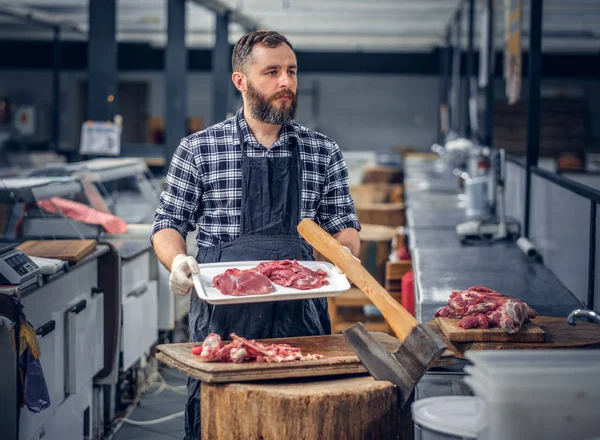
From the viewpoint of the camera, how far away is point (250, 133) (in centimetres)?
293

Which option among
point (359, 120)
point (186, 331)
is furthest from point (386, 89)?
point (186, 331)

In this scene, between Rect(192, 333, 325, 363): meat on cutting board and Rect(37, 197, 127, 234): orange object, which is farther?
Rect(37, 197, 127, 234): orange object

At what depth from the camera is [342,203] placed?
3027 mm

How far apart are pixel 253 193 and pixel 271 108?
0.28 metres

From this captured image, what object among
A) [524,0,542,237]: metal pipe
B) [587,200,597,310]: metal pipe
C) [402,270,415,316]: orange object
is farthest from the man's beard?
[524,0,542,237]: metal pipe

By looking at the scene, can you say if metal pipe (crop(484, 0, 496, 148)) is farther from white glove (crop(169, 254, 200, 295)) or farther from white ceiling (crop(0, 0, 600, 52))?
white glove (crop(169, 254, 200, 295))

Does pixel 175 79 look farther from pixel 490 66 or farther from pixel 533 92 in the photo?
pixel 533 92

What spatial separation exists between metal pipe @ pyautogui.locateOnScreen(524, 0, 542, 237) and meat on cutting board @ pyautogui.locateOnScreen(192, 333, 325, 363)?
3300 millimetres

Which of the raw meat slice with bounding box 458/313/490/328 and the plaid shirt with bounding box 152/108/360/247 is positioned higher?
the plaid shirt with bounding box 152/108/360/247

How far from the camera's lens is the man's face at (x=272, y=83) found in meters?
2.79

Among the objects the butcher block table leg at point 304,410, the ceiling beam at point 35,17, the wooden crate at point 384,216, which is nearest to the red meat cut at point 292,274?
the butcher block table leg at point 304,410

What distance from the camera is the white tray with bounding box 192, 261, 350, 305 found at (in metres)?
2.46

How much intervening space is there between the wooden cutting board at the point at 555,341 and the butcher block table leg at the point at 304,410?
35 centimetres

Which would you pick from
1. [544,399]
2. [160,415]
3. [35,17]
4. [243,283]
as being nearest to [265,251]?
[243,283]
